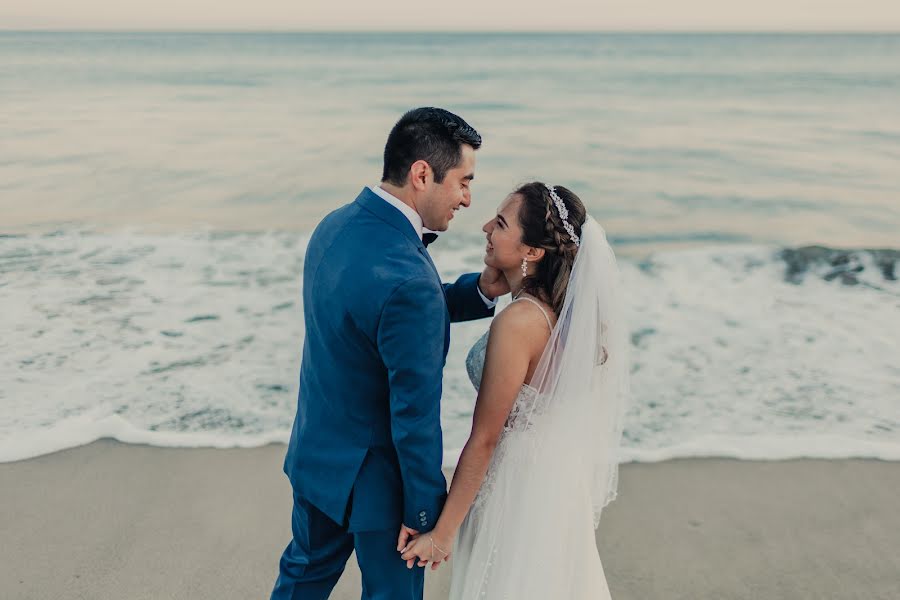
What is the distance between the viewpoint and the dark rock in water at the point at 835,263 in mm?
8625

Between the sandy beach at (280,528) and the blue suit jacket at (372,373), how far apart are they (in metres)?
1.13

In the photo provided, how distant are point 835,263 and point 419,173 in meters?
8.55

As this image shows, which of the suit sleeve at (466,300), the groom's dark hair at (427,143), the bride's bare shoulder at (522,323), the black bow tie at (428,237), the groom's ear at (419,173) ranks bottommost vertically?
the suit sleeve at (466,300)

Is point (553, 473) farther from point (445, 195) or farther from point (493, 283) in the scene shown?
point (445, 195)

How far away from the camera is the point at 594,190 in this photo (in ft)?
45.5

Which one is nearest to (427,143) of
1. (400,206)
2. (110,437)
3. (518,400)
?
(400,206)

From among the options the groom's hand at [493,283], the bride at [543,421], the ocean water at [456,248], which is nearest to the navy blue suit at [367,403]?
the bride at [543,421]

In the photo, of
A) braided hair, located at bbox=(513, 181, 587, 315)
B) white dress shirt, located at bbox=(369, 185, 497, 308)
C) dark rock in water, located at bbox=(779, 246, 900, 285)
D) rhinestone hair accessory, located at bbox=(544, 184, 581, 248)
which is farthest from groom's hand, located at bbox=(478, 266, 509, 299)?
dark rock in water, located at bbox=(779, 246, 900, 285)

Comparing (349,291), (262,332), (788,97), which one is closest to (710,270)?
(262,332)

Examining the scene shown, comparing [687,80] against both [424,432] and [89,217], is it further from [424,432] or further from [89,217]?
[424,432]

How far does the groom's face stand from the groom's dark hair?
20mm

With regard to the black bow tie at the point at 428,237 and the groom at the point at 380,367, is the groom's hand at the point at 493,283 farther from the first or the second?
the groom at the point at 380,367

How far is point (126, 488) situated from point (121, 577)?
705mm

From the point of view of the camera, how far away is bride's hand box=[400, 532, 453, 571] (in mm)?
2232
